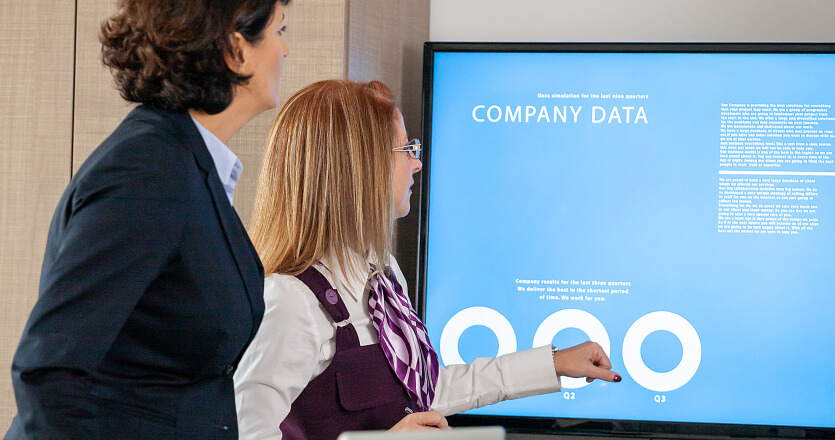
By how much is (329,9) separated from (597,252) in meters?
1.01

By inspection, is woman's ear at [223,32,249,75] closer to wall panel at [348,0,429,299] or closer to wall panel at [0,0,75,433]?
wall panel at [348,0,429,299]

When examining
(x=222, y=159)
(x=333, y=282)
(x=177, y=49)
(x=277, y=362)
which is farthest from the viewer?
(x=333, y=282)

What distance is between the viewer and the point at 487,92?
2309mm

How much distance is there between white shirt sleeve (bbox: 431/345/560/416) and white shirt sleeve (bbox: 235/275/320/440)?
0.45 meters

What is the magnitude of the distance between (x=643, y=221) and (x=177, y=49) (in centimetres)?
156

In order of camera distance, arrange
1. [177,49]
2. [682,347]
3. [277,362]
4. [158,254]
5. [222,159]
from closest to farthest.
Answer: [158,254]
[177,49]
[222,159]
[277,362]
[682,347]

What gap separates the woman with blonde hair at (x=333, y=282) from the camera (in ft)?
4.46

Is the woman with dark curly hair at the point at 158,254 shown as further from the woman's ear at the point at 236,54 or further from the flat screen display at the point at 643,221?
the flat screen display at the point at 643,221

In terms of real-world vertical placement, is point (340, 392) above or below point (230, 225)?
below

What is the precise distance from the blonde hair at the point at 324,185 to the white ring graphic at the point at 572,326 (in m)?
0.84

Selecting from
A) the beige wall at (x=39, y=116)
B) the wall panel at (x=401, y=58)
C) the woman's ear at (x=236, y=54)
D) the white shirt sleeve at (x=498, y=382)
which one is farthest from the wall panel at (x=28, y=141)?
the woman's ear at (x=236, y=54)

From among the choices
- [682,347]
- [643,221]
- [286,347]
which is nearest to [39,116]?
[286,347]

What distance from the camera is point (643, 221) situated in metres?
2.23

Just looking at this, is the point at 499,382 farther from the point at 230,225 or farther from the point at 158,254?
the point at 158,254
